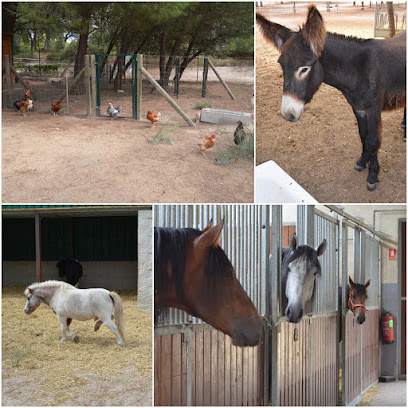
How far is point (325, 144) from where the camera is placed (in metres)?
4.16

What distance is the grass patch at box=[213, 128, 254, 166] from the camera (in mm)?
5633

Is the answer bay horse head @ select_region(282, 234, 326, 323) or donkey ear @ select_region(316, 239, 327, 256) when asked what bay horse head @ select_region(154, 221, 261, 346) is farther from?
donkey ear @ select_region(316, 239, 327, 256)

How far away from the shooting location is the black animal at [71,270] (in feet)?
28.3

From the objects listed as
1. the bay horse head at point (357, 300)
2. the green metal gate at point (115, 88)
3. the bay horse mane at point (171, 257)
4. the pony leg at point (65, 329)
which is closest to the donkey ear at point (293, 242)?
the bay horse mane at point (171, 257)

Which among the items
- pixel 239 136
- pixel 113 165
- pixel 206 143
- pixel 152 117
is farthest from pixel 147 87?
pixel 113 165

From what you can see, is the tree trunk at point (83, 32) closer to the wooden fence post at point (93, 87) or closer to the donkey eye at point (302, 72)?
the wooden fence post at point (93, 87)

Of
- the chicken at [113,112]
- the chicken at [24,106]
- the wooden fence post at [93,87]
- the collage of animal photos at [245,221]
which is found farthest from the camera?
the chicken at [24,106]

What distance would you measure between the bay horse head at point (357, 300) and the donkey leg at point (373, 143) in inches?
64.9

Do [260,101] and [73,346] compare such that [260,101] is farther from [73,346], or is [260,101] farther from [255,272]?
[73,346]

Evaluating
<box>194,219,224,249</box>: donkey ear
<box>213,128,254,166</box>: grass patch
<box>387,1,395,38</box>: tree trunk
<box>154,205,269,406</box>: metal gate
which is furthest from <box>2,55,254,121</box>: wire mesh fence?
<box>194,219,224,249</box>: donkey ear

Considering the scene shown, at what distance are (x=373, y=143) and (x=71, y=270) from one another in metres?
6.13

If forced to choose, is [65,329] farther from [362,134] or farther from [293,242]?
[362,134]

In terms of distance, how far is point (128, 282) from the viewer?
8.98m

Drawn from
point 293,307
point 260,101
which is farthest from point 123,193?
point 293,307
